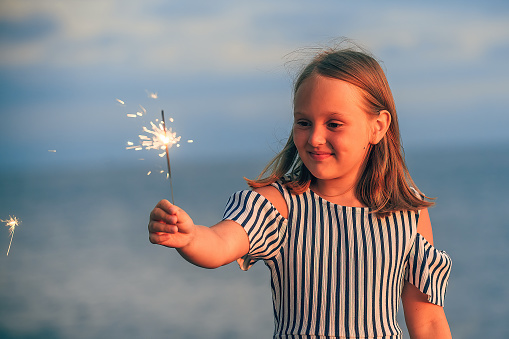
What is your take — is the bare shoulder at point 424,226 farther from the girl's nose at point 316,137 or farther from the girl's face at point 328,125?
the girl's nose at point 316,137

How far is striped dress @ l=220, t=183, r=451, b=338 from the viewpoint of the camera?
1.64 m

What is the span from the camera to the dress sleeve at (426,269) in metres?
1.74

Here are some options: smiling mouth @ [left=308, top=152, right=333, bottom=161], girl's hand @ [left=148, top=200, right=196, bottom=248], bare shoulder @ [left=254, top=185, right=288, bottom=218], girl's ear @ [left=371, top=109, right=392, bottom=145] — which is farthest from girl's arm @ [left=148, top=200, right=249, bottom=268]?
girl's ear @ [left=371, top=109, right=392, bottom=145]

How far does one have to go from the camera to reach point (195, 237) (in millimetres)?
1395

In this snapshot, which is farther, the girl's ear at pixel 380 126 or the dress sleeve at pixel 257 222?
the girl's ear at pixel 380 126

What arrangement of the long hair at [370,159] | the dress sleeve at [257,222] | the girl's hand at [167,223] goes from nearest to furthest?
the girl's hand at [167,223], the dress sleeve at [257,222], the long hair at [370,159]

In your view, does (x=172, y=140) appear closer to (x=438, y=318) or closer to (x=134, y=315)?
(x=438, y=318)

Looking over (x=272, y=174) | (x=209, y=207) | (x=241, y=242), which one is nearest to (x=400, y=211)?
(x=272, y=174)

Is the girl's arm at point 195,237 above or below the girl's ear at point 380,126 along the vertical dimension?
below

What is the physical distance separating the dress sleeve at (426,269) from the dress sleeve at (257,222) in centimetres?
38

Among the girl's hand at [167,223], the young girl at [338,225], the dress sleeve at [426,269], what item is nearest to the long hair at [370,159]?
the young girl at [338,225]

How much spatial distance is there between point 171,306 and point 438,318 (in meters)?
3.57

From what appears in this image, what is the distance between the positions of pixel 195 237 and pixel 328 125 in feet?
1.61

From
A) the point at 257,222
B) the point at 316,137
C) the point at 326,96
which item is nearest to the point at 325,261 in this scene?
the point at 257,222
